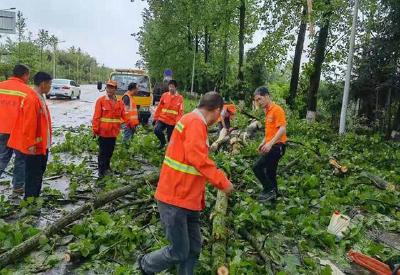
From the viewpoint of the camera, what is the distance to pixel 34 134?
6.31 m

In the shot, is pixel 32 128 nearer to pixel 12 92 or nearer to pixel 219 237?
pixel 12 92

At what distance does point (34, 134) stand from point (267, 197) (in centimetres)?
384

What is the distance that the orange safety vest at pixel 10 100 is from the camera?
690 centimetres

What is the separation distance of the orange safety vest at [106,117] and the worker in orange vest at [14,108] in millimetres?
1533

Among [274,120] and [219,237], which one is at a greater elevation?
[274,120]

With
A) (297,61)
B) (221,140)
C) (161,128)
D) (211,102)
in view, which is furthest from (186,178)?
(297,61)

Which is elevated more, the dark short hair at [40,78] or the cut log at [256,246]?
the dark short hair at [40,78]

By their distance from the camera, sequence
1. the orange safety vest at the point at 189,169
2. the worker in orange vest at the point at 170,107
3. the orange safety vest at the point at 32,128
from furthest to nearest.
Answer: the worker in orange vest at the point at 170,107 < the orange safety vest at the point at 32,128 < the orange safety vest at the point at 189,169

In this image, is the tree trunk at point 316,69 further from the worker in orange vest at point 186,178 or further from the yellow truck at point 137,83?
the worker in orange vest at point 186,178

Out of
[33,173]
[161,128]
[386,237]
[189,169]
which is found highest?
[189,169]

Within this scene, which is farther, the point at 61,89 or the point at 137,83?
the point at 61,89

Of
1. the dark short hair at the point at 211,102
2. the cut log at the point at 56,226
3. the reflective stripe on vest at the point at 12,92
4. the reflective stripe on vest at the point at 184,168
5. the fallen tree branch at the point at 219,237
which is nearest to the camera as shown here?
the reflective stripe on vest at the point at 184,168

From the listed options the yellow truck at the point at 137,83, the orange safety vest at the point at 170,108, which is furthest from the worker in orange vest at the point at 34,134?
the yellow truck at the point at 137,83

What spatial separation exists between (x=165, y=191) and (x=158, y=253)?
66 centimetres
